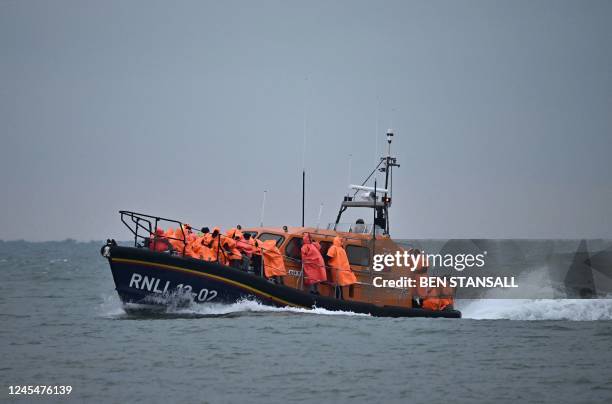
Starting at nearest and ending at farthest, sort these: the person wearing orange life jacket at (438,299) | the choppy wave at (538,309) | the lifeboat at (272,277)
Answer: the lifeboat at (272,277)
the person wearing orange life jacket at (438,299)
the choppy wave at (538,309)

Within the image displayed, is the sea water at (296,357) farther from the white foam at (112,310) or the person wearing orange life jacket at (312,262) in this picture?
the person wearing orange life jacket at (312,262)

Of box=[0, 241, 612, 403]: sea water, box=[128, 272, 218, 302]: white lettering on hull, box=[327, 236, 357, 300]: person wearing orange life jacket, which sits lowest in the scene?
box=[0, 241, 612, 403]: sea water

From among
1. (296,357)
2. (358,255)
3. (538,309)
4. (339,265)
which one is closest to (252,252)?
(339,265)

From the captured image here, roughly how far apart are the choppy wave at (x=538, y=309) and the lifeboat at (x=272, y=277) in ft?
11.2

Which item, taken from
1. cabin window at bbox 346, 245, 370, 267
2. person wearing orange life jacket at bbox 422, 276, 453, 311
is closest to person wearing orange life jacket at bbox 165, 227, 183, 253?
cabin window at bbox 346, 245, 370, 267

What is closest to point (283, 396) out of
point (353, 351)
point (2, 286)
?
point (353, 351)

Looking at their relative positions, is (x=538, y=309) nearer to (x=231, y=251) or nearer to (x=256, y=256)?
(x=256, y=256)

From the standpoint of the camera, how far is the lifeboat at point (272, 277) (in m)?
16.7

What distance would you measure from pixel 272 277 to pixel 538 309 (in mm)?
9644

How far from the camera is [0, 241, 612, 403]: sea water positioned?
11695 millimetres

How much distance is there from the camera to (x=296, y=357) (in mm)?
13984

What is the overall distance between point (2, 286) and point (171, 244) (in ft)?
51.4

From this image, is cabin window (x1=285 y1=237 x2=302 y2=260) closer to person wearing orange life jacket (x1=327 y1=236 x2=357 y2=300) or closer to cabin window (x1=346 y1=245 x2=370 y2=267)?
person wearing orange life jacket (x1=327 y1=236 x2=357 y2=300)

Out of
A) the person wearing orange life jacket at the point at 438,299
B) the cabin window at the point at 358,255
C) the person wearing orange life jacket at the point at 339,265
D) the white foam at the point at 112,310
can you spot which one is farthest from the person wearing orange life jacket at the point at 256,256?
the person wearing orange life jacket at the point at 438,299
